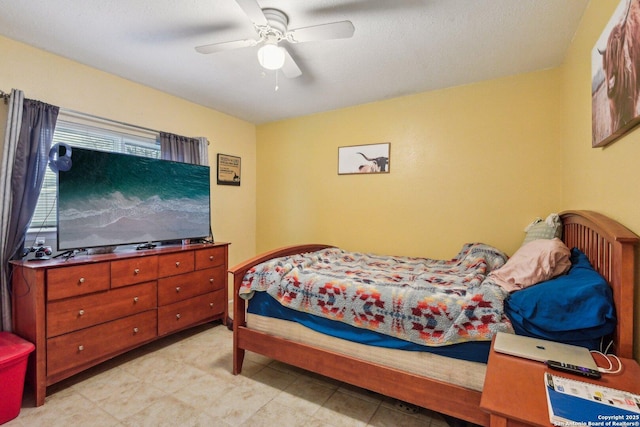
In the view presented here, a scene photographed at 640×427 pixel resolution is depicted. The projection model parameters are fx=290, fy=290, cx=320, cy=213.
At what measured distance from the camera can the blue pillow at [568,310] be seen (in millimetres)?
1184

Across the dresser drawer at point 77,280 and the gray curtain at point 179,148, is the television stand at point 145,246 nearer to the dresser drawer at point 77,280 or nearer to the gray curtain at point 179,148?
the dresser drawer at point 77,280

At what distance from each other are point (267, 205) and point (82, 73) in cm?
236

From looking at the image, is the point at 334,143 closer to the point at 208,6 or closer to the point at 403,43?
the point at 403,43

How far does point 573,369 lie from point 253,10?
2124mm

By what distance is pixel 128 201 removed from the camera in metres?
2.50

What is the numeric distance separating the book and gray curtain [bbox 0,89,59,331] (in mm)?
3083

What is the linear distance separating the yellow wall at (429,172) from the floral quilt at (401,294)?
50 cm

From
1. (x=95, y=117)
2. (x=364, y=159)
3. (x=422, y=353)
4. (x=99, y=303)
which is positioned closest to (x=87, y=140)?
(x=95, y=117)

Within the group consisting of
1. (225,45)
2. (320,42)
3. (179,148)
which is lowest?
(179,148)

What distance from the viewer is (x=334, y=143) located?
11.9ft

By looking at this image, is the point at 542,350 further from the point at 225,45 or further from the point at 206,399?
the point at 225,45

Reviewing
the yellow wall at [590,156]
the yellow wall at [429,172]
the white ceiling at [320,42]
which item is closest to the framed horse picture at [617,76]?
the yellow wall at [590,156]

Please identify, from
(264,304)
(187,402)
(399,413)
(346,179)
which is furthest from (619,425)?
(346,179)

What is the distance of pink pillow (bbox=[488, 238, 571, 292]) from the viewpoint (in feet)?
5.02
